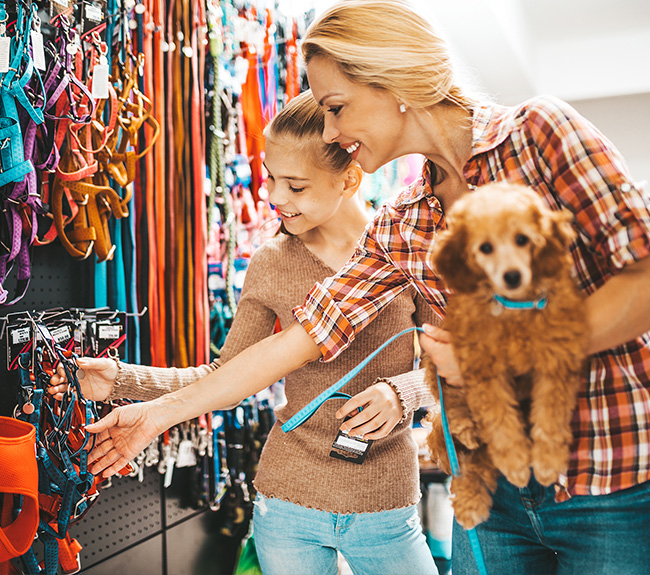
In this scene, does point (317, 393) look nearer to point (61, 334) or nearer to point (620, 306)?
point (61, 334)

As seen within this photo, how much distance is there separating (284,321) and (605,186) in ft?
3.03

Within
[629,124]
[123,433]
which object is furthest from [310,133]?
[629,124]

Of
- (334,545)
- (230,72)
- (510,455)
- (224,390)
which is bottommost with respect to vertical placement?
(334,545)

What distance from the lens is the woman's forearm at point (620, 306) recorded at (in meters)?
0.58

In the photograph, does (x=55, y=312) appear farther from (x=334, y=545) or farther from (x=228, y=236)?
(x=334, y=545)

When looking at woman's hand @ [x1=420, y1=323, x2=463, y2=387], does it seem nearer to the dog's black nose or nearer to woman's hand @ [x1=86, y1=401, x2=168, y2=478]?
the dog's black nose

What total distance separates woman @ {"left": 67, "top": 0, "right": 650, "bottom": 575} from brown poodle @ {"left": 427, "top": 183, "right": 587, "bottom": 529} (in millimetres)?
45

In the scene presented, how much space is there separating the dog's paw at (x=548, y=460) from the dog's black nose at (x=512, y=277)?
170 mm

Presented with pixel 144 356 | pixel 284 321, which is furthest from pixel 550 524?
pixel 144 356

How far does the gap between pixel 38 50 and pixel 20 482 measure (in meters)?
0.91

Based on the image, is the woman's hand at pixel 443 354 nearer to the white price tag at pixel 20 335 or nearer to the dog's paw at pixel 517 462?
the dog's paw at pixel 517 462

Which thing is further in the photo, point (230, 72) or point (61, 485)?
point (230, 72)

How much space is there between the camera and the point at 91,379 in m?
1.24

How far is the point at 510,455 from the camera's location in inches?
23.4
